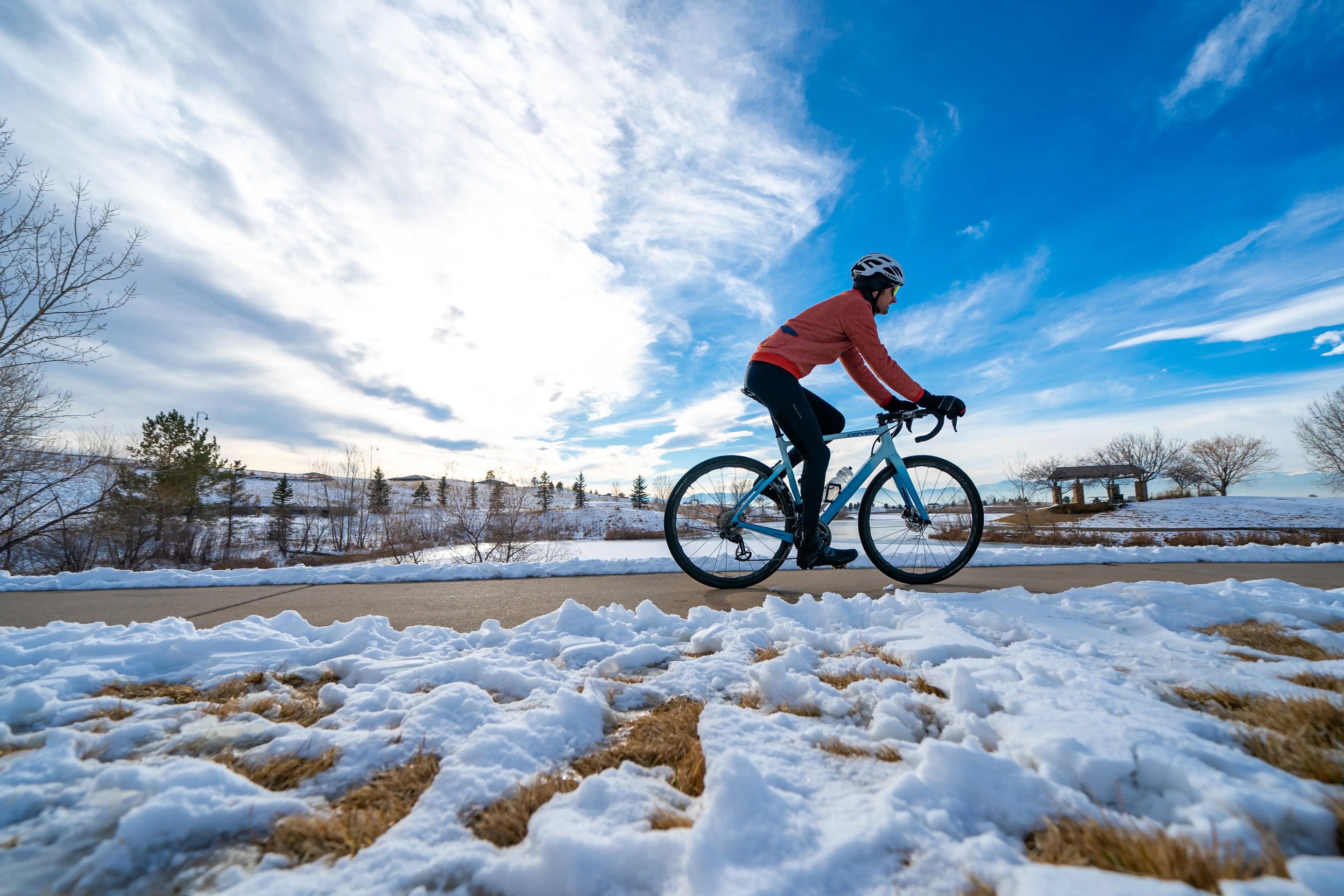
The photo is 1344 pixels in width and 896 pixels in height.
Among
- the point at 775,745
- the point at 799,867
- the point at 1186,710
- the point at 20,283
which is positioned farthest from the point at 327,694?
the point at 20,283

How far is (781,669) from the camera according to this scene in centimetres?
155

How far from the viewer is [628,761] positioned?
46.1 inches

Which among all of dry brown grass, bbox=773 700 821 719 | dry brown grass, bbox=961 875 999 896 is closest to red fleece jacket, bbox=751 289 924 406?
dry brown grass, bbox=773 700 821 719

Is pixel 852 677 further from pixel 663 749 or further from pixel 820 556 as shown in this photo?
pixel 820 556

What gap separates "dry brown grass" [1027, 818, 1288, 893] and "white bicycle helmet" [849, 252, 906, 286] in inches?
138

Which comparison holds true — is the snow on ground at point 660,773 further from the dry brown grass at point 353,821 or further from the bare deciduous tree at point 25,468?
the bare deciduous tree at point 25,468

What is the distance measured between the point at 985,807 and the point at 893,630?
1.32m

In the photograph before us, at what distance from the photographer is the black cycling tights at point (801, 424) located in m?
3.47

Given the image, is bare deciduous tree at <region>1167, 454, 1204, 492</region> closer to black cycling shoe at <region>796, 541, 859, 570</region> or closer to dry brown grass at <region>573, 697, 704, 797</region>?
black cycling shoe at <region>796, 541, 859, 570</region>

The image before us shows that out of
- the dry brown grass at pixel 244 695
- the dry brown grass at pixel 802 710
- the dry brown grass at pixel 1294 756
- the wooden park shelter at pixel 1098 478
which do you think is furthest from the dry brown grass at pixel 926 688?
the wooden park shelter at pixel 1098 478

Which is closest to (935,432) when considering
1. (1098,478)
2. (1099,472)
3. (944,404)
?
(944,404)

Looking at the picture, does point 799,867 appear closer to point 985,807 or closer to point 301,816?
point 985,807

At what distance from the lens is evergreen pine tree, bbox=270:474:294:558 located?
97.2 ft

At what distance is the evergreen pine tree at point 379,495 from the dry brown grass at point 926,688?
1187 inches
